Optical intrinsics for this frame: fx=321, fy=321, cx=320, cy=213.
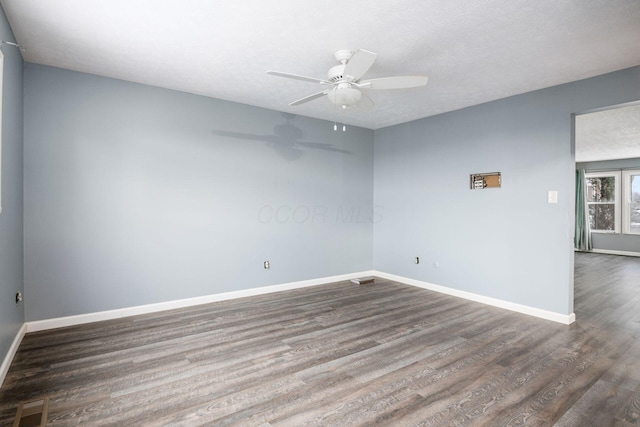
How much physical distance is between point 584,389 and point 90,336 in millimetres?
4138

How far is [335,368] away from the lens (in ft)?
8.26

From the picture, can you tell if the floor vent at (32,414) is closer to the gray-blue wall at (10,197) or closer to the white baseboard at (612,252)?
the gray-blue wall at (10,197)

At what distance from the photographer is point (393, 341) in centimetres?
302

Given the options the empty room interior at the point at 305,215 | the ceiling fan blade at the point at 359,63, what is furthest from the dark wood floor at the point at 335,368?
the ceiling fan blade at the point at 359,63

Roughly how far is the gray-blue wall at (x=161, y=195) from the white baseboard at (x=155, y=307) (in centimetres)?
7

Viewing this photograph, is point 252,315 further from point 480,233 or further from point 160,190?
point 480,233

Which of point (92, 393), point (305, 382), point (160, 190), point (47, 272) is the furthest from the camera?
point (160, 190)

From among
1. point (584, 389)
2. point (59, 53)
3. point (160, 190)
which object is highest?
point (59, 53)

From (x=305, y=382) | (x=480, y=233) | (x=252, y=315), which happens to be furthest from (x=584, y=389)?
(x=252, y=315)

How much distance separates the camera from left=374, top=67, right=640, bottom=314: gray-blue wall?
3564 mm

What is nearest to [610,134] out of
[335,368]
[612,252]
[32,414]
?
[612,252]

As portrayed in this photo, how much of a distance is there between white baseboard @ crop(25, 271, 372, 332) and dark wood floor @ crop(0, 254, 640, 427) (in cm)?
13

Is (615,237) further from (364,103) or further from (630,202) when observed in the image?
(364,103)

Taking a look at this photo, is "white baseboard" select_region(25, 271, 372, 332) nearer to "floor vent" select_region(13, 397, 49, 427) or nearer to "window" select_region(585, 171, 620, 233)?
"floor vent" select_region(13, 397, 49, 427)
